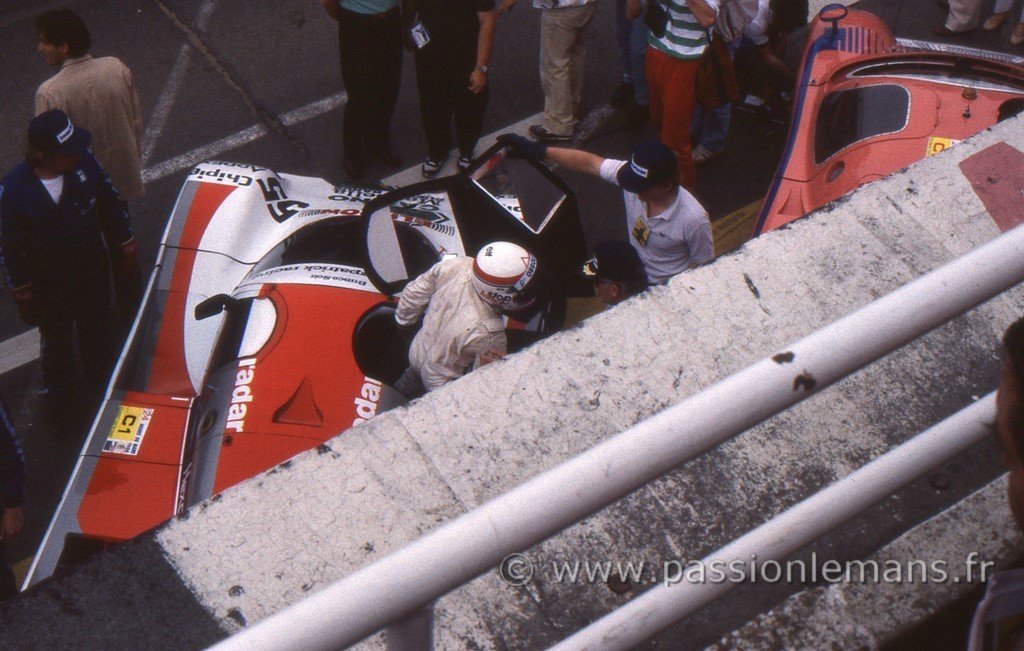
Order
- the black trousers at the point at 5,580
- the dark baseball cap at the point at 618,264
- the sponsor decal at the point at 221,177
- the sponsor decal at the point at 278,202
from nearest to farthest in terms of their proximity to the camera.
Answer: the black trousers at the point at 5,580 → the dark baseball cap at the point at 618,264 → the sponsor decal at the point at 278,202 → the sponsor decal at the point at 221,177

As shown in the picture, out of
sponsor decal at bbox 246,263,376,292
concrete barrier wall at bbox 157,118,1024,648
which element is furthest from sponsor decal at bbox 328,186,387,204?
concrete barrier wall at bbox 157,118,1024,648

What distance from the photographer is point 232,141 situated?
22.9ft

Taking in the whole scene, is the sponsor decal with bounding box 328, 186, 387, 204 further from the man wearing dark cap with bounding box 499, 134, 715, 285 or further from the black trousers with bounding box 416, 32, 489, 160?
the black trousers with bounding box 416, 32, 489, 160

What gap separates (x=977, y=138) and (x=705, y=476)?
4.96 ft

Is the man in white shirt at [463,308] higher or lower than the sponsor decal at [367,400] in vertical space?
higher

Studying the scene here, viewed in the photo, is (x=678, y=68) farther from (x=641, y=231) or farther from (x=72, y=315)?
(x=72, y=315)

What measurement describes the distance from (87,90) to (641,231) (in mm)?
3062

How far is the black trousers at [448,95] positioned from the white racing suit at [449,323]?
2.43 m

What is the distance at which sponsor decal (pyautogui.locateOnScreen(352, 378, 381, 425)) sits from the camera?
4.02m

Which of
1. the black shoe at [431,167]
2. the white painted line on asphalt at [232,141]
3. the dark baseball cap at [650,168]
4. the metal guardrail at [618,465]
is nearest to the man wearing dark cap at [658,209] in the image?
the dark baseball cap at [650,168]

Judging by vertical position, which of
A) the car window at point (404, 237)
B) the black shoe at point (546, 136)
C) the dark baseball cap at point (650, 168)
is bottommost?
the black shoe at point (546, 136)

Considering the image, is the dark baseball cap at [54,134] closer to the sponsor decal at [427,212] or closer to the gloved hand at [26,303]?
the gloved hand at [26,303]

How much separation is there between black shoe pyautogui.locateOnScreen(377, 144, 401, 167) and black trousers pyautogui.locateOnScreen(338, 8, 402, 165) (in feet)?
0.12

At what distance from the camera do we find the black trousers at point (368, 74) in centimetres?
605
